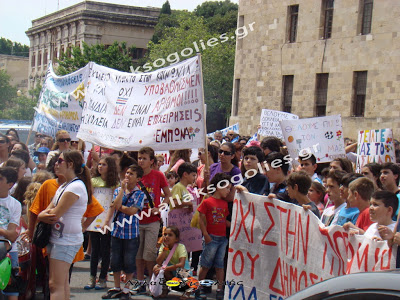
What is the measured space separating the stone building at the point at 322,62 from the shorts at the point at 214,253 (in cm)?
1730

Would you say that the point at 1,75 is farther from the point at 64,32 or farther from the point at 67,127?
the point at 67,127

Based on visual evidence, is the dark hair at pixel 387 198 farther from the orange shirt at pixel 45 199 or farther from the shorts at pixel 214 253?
the shorts at pixel 214 253

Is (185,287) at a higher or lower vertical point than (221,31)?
lower

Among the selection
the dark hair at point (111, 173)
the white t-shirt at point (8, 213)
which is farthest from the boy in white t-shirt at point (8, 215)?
the dark hair at point (111, 173)

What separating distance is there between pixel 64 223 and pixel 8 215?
587 millimetres

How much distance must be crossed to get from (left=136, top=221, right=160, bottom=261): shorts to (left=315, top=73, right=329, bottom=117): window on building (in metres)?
20.0

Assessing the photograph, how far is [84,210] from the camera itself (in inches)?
268

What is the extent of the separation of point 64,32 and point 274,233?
6292 centimetres

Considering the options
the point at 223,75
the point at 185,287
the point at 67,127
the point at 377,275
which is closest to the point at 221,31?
the point at 223,75

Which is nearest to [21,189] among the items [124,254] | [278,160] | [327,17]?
[124,254]

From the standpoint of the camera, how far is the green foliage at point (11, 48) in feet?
382

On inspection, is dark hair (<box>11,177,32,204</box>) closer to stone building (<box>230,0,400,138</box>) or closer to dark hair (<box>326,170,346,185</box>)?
dark hair (<box>326,170,346,185</box>)

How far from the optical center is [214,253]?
27.4 feet

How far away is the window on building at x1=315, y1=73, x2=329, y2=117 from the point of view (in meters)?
27.8
